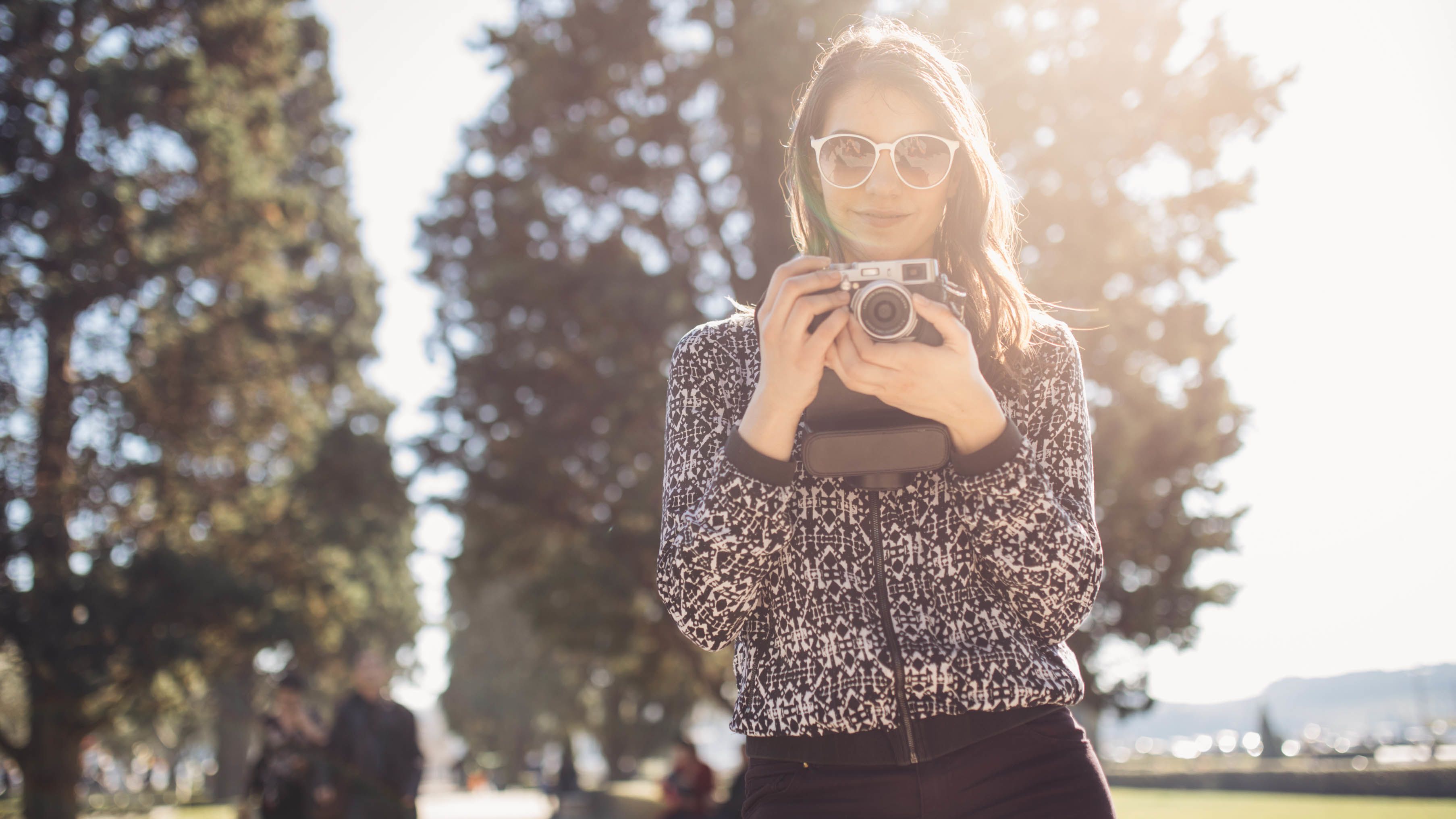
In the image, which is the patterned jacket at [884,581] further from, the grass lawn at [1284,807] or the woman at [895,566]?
the grass lawn at [1284,807]

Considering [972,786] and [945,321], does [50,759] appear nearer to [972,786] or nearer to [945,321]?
[972,786]

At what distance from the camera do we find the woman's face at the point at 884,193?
6.43ft

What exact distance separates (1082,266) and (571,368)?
6.33 metres

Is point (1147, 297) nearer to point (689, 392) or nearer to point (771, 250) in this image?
point (771, 250)

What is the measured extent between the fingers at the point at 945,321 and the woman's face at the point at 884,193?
0.33 m

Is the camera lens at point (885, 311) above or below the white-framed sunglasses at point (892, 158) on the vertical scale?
below

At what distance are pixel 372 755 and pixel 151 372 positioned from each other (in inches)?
502

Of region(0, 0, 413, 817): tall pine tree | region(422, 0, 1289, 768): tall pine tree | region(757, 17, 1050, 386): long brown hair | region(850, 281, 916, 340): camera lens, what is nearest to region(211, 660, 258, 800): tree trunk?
region(0, 0, 413, 817): tall pine tree

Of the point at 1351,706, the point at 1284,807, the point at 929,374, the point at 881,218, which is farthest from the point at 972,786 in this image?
the point at 1351,706

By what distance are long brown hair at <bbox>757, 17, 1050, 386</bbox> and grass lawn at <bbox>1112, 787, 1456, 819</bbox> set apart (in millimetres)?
15134

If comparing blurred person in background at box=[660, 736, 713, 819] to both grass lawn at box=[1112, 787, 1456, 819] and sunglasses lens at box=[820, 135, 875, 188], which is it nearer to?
grass lawn at box=[1112, 787, 1456, 819]

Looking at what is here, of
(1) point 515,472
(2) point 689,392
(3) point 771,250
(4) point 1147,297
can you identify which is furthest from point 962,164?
(1) point 515,472

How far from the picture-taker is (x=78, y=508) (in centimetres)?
1702

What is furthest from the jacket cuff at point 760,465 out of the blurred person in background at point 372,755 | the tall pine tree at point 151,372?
the tall pine tree at point 151,372
